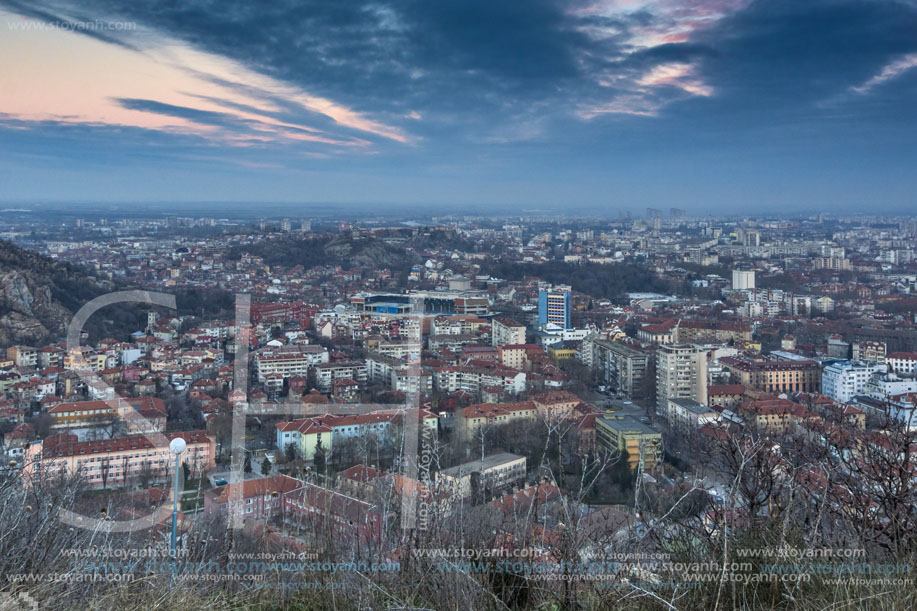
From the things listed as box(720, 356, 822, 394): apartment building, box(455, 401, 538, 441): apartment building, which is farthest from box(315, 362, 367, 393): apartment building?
box(720, 356, 822, 394): apartment building

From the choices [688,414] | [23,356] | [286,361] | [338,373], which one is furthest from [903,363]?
[23,356]

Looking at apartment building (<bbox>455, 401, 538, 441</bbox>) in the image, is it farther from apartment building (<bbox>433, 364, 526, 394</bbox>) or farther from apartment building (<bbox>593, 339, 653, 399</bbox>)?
apartment building (<bbox>593, 339, 653, 399</bbox>)

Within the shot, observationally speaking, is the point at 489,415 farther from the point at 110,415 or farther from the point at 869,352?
the point at 869,352

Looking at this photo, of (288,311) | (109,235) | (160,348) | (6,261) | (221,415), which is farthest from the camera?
(109,235)

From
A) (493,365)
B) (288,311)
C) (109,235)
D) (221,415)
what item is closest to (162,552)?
(221,415)

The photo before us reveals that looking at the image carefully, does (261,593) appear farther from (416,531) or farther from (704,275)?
(704,275)
